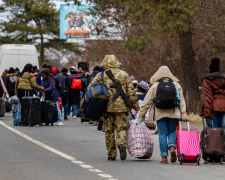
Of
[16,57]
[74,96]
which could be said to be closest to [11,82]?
[74,96]

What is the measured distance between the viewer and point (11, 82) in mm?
30625

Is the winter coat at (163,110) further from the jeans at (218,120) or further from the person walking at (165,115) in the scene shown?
the jeans at (218,120)

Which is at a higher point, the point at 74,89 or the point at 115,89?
the point at 74,89

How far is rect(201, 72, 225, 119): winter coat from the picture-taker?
13523 mm

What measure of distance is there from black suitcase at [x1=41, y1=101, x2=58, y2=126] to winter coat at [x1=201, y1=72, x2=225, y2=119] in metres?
9.94

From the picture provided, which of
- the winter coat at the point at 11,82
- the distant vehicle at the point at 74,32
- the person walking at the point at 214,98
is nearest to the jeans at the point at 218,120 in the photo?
the person walking at the point at 214,98

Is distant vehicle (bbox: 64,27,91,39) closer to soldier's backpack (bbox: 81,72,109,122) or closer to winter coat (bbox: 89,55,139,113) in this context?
winter coat (bbox: 89,55,139,113)

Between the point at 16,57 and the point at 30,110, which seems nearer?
the point at 30,110

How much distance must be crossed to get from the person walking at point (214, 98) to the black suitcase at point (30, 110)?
32.1 feet

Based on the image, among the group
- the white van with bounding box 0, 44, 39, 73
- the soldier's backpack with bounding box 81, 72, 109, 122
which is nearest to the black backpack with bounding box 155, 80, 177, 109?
the soldier's backpack with bounding box 81, 72, 109, 122

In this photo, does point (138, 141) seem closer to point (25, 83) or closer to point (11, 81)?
point (25, 83)

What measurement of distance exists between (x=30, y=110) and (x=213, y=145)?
10486mm

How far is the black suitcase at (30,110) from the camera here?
22703 millimetres

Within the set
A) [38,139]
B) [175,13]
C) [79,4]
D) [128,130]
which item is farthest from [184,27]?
[128,130]
